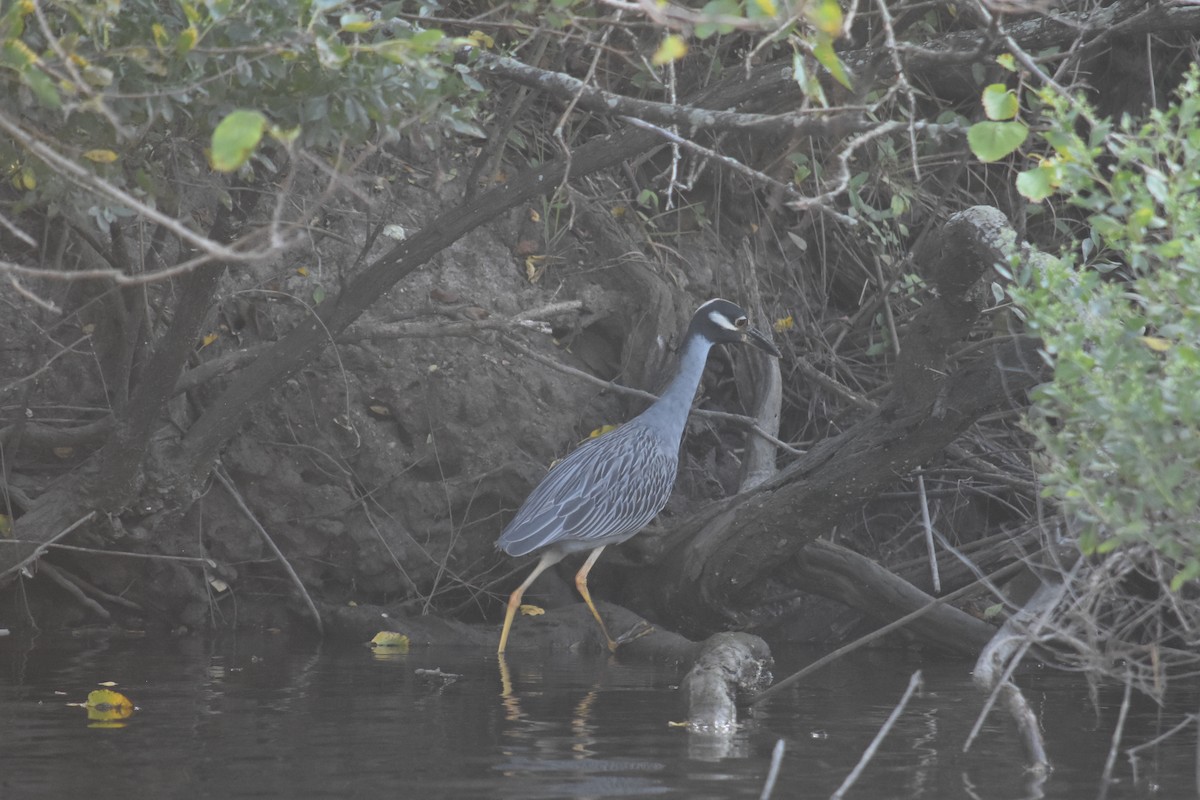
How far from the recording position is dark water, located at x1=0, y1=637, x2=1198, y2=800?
3.56 m

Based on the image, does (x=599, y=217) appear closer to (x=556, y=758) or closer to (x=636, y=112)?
(x=636, y=112)

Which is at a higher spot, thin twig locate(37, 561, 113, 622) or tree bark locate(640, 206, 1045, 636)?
tree bark locate(640, 206, 1045, 636)

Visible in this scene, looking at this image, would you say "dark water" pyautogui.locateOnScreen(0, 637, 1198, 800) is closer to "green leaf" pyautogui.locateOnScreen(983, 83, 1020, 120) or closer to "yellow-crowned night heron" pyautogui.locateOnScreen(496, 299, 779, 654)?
"yellow-crowned night heron" pyautogui.locateOnScreen(496, 299, 779, 654)

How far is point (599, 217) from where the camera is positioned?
7820mm

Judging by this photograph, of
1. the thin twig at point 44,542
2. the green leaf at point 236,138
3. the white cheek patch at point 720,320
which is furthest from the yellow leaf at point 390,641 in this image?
the green leaf at point 236,138

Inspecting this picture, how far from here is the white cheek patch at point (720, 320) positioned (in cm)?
697

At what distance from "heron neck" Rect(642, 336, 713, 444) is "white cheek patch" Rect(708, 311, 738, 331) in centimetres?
11

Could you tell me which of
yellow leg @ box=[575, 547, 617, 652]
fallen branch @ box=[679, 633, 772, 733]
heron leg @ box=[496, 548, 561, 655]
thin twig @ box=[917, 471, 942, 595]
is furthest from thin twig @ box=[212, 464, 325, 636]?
thin twig @ box=[917, 471, 942, 595]

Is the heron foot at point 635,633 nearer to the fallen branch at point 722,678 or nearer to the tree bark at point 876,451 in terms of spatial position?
the tree bark at point 876,451

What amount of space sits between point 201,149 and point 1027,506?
427cm

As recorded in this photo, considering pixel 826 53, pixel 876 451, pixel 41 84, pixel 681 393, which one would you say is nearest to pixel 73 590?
pixel 681 393

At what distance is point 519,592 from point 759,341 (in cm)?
176

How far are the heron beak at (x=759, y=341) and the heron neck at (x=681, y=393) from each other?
0.18 meters

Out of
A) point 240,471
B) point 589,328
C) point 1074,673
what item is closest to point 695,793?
point 1074,673
